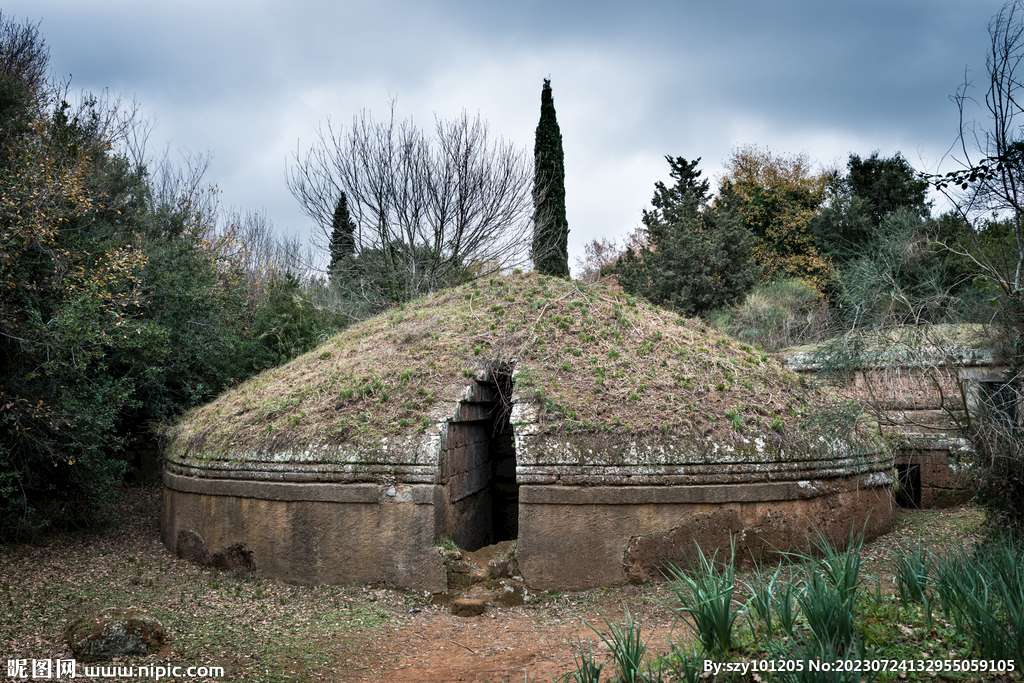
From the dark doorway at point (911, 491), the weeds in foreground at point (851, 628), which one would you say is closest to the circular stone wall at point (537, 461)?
the weeds in foreground at point (851, 628)

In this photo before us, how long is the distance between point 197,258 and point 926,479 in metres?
13.6

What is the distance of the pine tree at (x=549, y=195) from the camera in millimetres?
17750

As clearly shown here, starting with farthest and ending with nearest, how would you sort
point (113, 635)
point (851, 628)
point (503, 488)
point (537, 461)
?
point (503, 488) < point (537, 461) < point (113, 635) < point (851, 628)

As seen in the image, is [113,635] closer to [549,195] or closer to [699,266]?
[549,195]

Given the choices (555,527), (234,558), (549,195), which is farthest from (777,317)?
(234,558)

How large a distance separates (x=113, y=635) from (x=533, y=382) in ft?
15.3

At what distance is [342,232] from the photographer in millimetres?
17953

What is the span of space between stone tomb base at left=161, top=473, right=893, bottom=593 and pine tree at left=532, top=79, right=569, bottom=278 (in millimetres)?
11678

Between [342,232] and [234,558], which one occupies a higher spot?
[342,232]

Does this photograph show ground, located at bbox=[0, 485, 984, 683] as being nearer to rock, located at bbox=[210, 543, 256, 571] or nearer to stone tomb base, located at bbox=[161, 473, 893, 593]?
rock, located at bbox=[210, 543, 256, 571]

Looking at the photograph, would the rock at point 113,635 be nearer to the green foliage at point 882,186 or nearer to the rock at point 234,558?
the rock at point 234,558

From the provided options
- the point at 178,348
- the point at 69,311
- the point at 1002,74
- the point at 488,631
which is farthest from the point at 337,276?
the point at 1002,74

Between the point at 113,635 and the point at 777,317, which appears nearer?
the point at 113,635

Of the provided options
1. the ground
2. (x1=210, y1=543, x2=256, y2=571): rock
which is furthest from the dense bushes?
(x1=210, y1=543, x2=256, y2=571): rock
